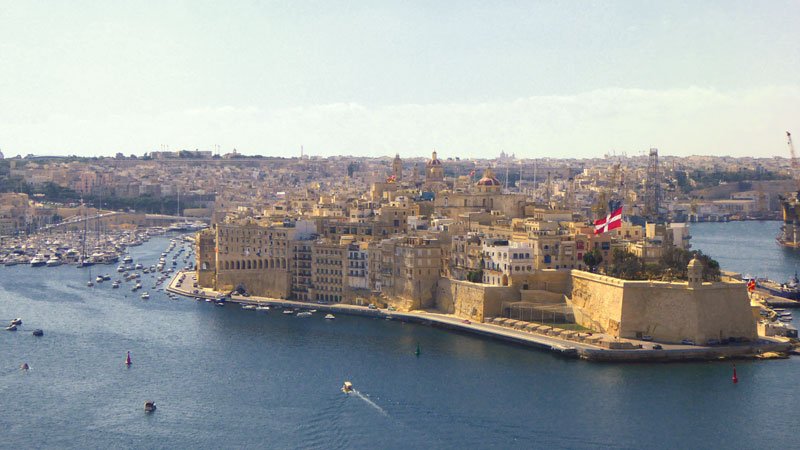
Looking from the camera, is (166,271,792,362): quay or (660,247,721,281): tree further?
(660,247,721,281): tree

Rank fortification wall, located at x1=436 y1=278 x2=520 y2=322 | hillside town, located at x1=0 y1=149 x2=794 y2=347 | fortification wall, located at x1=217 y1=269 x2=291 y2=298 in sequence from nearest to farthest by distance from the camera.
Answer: hillside town, located at x1=0 y1=149 x2=794 y2=347
fortification wall, located at x1=436 y1=278 x2=520 y2=322
fortification wall, located at x1=217 y1=269 x2=291 y2=298

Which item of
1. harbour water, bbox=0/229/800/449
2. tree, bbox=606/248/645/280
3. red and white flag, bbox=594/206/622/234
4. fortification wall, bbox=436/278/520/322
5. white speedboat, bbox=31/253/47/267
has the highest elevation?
red and white flag, bbox=594/206/622/234

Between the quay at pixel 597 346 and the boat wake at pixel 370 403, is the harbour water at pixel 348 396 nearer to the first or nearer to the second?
the boat wake at pixel 370 403

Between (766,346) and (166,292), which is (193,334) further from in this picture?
(766,346)

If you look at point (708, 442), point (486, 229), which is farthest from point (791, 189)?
point (708, 442)

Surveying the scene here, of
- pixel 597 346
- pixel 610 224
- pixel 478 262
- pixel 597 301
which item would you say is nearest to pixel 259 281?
pixel 478 262

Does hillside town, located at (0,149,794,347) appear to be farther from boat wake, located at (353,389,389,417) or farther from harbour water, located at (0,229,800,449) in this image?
boat wake, located at (353,389,389,417)

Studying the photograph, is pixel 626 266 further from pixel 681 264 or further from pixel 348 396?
pixel 348 396

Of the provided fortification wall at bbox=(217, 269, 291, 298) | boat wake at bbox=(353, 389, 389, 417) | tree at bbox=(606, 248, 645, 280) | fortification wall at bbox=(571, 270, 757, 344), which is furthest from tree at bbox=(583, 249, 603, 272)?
fortification wall at bbox=(217, 269, 291, 298)

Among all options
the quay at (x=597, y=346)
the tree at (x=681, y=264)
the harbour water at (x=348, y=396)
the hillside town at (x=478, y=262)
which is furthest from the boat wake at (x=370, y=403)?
the tree at (x=681, y=264)
